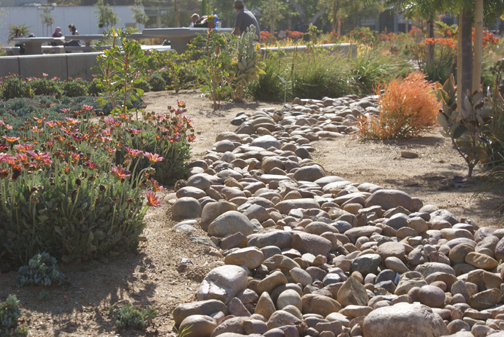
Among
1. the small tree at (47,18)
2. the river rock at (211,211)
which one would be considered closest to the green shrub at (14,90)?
the river rock at (211,211)

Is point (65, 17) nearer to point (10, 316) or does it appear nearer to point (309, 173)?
point (309, 173)

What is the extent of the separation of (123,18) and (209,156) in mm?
51648

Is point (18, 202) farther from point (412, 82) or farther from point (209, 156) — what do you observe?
point (412, 82)

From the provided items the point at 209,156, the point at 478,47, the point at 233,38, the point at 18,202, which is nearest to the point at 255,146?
the point at 209,156

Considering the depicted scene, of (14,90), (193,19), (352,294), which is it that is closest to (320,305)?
(352,294)

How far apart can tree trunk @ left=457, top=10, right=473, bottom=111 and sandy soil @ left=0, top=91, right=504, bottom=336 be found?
817mm

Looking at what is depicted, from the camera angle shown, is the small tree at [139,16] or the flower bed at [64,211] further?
the small tree at [139,16]

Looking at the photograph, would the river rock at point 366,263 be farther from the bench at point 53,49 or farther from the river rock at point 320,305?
the bench at point 53,49

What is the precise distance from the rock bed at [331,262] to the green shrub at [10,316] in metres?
0.70

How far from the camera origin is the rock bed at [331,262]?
2.34 metres

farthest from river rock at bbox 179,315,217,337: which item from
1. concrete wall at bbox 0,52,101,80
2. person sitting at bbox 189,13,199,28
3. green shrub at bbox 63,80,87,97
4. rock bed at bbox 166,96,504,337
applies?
person sitting at bbox 189,13,199,28

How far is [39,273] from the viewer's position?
2.44m

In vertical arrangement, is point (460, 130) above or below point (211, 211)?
above

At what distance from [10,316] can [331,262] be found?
1.85m
